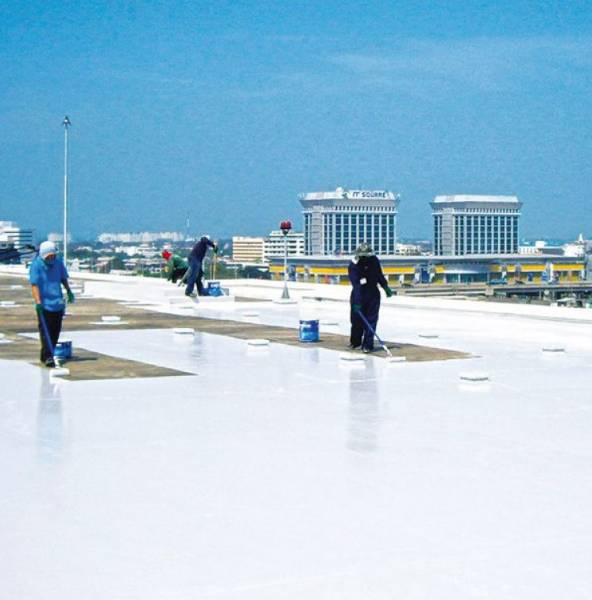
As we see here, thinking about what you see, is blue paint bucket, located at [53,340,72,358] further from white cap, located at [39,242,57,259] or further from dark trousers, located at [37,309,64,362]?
white cap, located at [39,242,57,259]

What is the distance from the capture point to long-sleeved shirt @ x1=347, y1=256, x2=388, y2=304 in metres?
14.6

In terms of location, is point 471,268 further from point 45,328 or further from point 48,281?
point 45,328

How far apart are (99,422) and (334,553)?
13.8ft

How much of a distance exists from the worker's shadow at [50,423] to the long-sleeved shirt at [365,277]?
14.8ft

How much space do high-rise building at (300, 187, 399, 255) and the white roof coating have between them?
177 m

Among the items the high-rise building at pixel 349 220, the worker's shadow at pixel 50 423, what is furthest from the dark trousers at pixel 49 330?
the high-rise building at pixel 349 220

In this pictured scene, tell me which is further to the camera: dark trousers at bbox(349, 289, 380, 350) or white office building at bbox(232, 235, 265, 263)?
white office building at bbox(232, 235, 265, 263)

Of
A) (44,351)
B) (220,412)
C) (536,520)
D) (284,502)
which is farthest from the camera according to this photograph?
(44,351)

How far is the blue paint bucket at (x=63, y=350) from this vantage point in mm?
13428

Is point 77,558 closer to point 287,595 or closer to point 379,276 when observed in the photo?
point 287,595

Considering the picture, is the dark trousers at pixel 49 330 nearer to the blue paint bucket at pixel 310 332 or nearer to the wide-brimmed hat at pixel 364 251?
the wide-brimmed hat at pixel 364 251

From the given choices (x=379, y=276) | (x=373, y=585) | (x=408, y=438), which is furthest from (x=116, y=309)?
(x=373, y=585)

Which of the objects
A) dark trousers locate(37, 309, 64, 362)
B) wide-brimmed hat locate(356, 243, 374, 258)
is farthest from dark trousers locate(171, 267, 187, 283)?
dark trousers locate(37, 309, 64, 362)

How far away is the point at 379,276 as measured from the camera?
14.8 m
